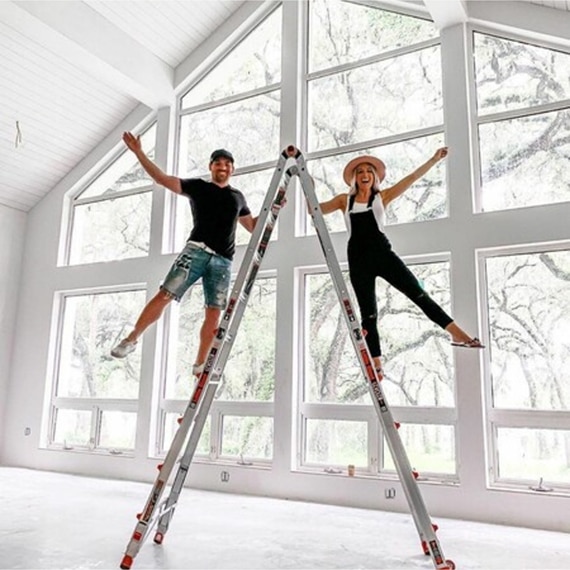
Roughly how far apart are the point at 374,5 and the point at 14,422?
19.6 feet

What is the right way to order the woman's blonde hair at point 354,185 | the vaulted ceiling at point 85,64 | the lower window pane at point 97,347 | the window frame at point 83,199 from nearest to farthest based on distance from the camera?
the woman's blonde hair at point 354,185 < the vaulted ceiling at point 85,64 < the lower window pane at point 97,347 < the window frame at point 83,199

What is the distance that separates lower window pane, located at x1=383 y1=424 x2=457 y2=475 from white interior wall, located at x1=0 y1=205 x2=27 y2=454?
4674mm

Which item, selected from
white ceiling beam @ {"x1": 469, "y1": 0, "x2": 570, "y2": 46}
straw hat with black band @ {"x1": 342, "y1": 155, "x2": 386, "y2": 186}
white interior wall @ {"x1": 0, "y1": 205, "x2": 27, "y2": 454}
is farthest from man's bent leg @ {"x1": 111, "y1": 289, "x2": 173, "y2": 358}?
white interior wall @ {"x1": 0, "y1": 205, "x2": 27, "y2": 454}

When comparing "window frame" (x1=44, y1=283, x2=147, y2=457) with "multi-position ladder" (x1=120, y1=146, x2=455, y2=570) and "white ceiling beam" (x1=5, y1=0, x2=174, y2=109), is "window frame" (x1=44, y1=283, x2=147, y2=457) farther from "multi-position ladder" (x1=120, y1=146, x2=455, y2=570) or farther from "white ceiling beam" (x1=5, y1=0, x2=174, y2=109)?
"multi-position ladder" (x1=120, y1=146, x2=455, y2=570)

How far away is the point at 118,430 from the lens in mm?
5699

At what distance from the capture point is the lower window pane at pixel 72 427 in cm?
594

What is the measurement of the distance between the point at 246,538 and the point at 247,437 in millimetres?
1778

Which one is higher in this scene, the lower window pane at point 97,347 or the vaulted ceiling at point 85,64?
the vaulted ceiling at point 85,64

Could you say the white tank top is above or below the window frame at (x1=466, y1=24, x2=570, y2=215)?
below

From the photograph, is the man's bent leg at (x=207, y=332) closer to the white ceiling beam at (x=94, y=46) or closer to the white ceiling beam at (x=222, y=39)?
the white ceiling beam at (x=94, y=46)

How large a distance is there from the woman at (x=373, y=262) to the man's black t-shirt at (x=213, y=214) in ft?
2.25

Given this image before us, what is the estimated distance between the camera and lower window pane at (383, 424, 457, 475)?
13.5 ft

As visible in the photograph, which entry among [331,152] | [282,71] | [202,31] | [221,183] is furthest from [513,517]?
[202,31]

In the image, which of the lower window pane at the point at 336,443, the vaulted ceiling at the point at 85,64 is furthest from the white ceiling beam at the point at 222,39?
the lower window pane at the point at 336,443
